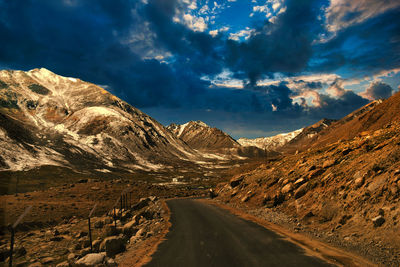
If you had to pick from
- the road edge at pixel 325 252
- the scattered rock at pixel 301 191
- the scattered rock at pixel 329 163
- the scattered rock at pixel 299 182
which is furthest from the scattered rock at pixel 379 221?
the scattered rock at pixel 299 182

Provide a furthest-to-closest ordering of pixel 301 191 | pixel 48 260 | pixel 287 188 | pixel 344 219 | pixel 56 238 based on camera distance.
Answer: pixel 287 188 < pixel 301 191 < pixel 56 238 < pixel 48 260 < pixel 344 219

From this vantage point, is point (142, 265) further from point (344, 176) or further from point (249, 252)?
point (344, 176)

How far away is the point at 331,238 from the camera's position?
16312 millimetres

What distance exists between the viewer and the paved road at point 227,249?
1276 centimetres

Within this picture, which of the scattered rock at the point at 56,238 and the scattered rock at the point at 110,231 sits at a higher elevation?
the scattered rock at the point at 110,231

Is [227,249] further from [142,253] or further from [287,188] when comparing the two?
[287,188]

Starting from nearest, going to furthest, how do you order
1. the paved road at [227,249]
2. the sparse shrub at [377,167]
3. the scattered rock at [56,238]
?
the paved road at [227,249] → the sparse shrub at [377,167] → the scattered rock at [56,238]

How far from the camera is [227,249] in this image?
14977 mm

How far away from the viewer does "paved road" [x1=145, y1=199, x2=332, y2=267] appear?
12.8m

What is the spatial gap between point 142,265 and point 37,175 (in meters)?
120

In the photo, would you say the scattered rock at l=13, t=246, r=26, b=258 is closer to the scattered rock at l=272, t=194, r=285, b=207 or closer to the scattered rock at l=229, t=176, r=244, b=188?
the scattered rock at l=272, t=194, r=285, b=207

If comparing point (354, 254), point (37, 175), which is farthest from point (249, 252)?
point (37, 175)

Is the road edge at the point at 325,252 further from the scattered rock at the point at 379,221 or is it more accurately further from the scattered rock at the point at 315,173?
the scattered rock at the point at 315,173

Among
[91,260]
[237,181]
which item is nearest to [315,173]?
[237,181]
